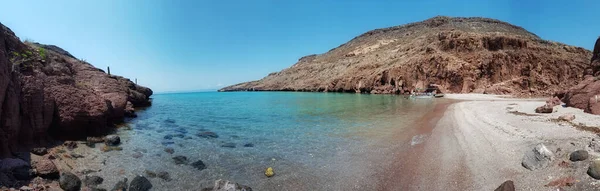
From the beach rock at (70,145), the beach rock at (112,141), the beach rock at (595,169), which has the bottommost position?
the beach rock at (112,141)

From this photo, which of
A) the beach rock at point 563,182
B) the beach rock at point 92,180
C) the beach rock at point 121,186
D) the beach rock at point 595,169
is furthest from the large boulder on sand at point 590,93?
the beach rock at point 92,180

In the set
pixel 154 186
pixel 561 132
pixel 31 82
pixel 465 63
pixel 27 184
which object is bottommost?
pixel 154 186

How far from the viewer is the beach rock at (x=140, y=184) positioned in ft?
23.6

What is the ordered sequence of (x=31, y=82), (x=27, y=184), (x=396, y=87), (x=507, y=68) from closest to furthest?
1. (x=27, y=184)
2. (x=31, y=82)
3. (x=507, y=68)
4. (x=396, y=87)

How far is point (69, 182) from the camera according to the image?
6.96 meters

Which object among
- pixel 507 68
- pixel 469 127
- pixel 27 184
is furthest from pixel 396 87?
pixel 27 184

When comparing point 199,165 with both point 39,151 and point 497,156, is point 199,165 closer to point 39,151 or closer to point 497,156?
point 39,151

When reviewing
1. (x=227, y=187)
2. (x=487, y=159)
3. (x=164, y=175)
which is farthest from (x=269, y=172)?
(x=487, y=159)

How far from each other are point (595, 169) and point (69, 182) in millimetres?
12260

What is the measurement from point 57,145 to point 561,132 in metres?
18.2

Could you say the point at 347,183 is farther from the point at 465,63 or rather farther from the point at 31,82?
the point at 465,63

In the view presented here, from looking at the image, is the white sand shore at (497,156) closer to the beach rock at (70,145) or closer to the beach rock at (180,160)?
the beach rock at (180,160)

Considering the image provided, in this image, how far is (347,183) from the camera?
7277 millimetres

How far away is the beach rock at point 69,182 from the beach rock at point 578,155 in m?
12.4
